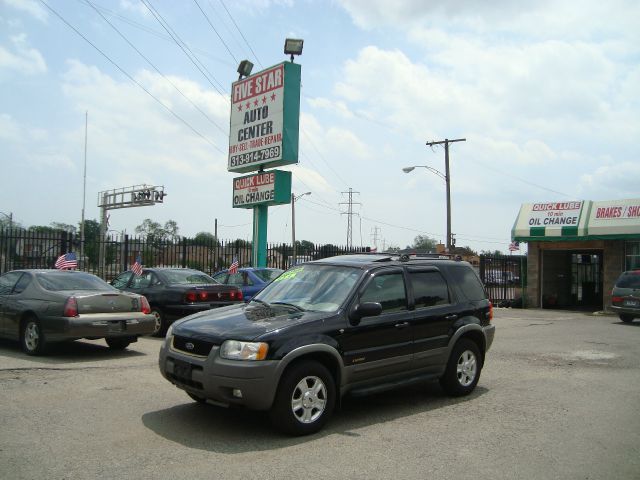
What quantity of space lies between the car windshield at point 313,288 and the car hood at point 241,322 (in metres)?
0.23

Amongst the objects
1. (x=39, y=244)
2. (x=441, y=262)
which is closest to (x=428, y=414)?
(x=441, y=262)

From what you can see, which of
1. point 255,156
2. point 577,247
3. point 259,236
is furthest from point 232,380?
point 577,247

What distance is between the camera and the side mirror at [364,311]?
5957 mm

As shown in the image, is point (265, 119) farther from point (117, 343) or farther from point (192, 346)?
point (192, 346)

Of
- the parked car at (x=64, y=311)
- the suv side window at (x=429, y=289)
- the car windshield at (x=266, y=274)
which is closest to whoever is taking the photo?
the suv side window at (x=429, y=289)

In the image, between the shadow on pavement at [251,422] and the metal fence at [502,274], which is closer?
the shadow on pavement at [251,422]

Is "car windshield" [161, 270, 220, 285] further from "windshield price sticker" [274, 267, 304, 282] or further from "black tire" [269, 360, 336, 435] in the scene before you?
"black tire" [269, 360, 336, 435]

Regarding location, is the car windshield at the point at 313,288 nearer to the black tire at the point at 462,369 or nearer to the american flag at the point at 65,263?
the black tire at the point at 462,369

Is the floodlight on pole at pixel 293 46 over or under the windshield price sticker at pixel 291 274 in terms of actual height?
over

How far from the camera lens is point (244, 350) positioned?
5.35 meters

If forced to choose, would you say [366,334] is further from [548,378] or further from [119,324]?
[119,324]

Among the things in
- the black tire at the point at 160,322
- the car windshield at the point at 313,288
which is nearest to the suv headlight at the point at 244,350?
the car windshield at the point at 313,288

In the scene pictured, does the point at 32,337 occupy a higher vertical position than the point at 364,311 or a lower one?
lower

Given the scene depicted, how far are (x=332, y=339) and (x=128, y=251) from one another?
16969mm
